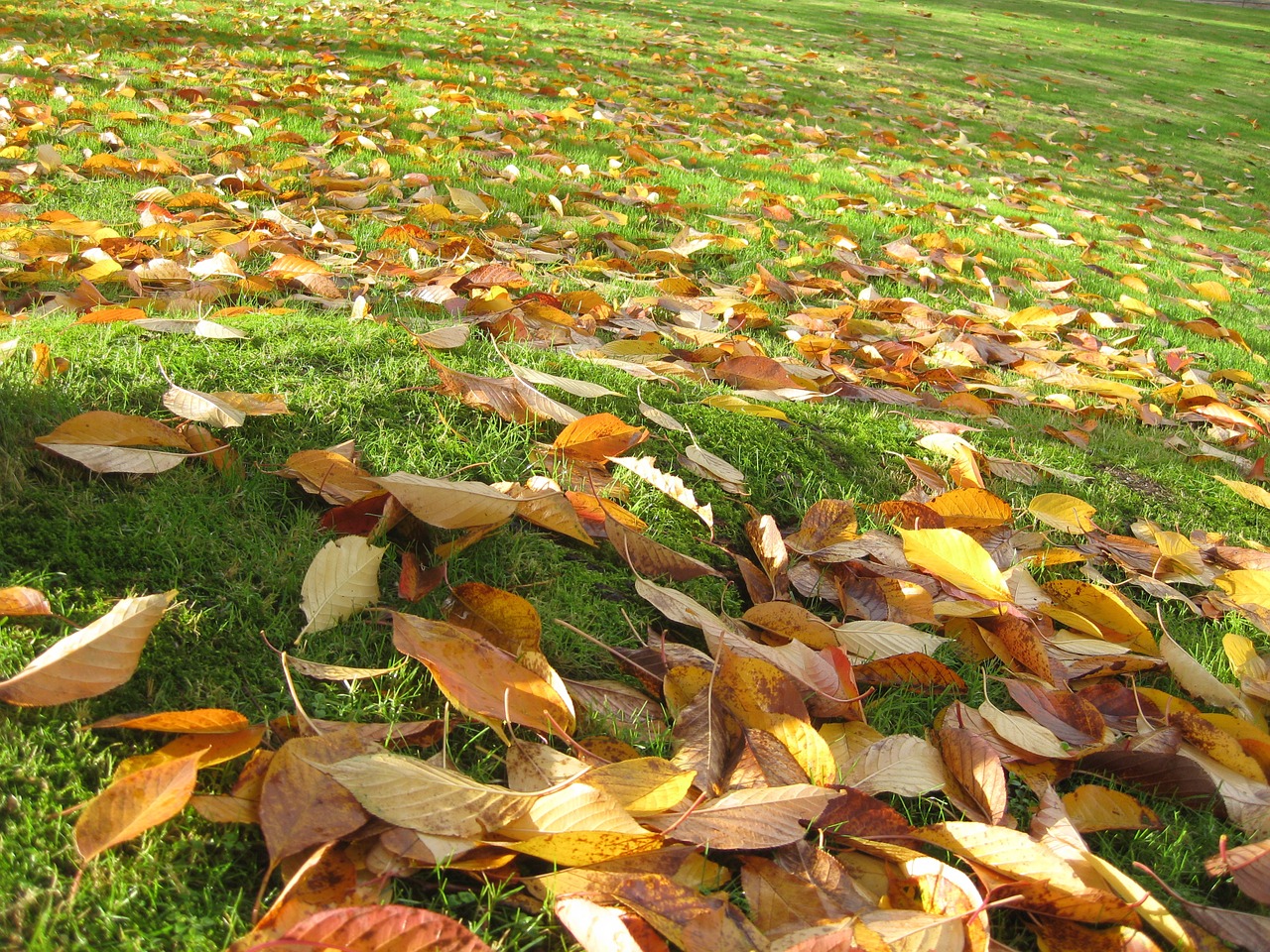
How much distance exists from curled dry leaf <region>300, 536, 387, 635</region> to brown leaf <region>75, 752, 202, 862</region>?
0.39 m

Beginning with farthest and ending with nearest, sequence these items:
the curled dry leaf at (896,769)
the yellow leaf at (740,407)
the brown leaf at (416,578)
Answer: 1. the yellow leaf at (740,407)
2. the brown leaf at (416,578)
3. the curled dry leaf at (896,769)

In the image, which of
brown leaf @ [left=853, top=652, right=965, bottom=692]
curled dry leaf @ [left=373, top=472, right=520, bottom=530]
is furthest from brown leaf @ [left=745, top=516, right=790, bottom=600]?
curled dry leaf @ [left=373, top=472, right=520, bottom=530]

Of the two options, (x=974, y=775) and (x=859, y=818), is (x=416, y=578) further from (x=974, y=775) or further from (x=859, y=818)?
(x=974, y=775)

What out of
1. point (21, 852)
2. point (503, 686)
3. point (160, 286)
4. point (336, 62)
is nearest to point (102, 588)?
point (21, 852)

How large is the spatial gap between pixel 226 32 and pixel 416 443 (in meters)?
7.26

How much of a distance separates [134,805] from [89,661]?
0.26m

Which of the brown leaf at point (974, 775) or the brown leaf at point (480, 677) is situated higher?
the brown leaf at point (480, 677)

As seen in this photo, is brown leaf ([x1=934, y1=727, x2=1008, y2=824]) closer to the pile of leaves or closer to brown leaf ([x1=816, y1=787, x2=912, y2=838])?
the pile of leaves

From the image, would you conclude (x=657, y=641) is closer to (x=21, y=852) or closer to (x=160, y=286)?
(x=21, y=852)

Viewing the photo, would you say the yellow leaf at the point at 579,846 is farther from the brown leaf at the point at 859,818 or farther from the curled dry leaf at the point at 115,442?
the curled dry leaf at the point at 115,442

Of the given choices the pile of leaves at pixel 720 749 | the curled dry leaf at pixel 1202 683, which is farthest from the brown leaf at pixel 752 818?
the curled dry leaf at pixel 1202 683

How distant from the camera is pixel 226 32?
7.46 m

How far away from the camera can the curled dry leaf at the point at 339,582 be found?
4.83 ft

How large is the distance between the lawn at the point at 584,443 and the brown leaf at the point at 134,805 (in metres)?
0.04
